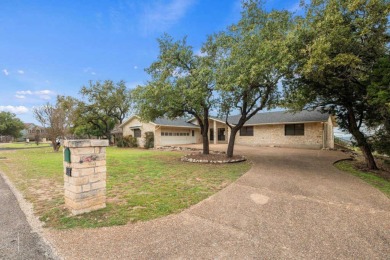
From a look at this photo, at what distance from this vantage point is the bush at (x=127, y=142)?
2491 cm

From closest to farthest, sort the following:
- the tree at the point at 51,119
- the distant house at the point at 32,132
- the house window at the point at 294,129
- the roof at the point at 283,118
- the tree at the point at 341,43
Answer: the tree at the point at 341,43, the roof at the point at 283,118, the house window at the point at 294,129, the tree at the point at 51,119, the distant house at the point at 32,132

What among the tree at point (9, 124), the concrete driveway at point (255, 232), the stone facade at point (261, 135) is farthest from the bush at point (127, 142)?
the tree at point (9, 124)

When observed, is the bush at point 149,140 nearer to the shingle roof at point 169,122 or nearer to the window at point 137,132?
the shingle roof at point 169,122

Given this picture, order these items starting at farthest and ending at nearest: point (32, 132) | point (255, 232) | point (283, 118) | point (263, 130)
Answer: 1. point (32, 132)
2. point (263, 130)
3. point (283, 118)
4. point (255, 232)

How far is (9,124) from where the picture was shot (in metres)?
46.6

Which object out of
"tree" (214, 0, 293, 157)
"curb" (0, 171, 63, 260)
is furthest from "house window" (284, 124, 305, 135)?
"curb" (0, 171, 63, 260)

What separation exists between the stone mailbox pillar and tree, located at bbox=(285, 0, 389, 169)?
24.8 feet

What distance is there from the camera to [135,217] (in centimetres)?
417

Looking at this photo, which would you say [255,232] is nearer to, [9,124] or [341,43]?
[341,43]

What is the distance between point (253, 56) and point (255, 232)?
304 inches

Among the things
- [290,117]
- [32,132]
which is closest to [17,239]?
[290,117]

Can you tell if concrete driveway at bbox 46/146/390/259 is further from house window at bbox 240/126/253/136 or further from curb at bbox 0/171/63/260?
house window at bbox 240/126/253/136

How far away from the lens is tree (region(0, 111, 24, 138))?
45906mm

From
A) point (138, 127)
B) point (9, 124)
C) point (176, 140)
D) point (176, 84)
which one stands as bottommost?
point (176, 140)
